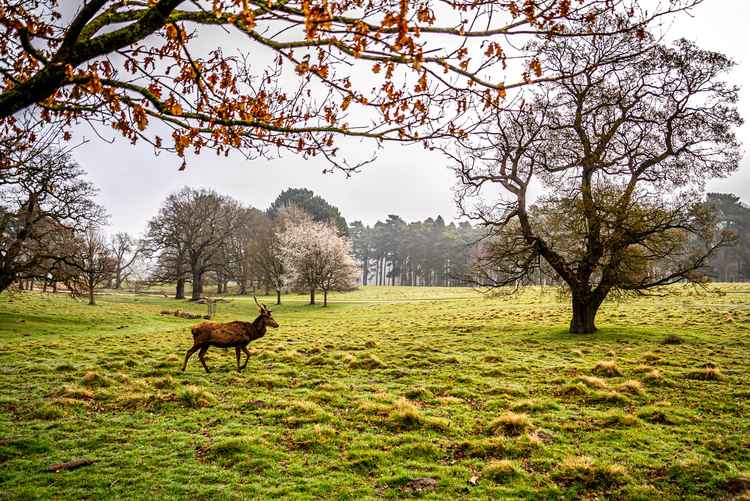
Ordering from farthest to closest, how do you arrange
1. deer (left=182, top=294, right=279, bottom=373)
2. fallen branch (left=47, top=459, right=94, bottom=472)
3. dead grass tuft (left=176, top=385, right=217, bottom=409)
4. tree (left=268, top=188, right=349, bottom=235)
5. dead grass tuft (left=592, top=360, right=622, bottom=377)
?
tree (left=268, top=188, right=349, bottom=235) → deer (left=182, top=294, right=279, bottom=373) → dead grass tuft (left=592, top=360, right=622, bottom=377) → dead grass tuft (left=176, top=385, right=217, bottom=409) → fallen branch (left=47, top=459, right=94, bottom=472)

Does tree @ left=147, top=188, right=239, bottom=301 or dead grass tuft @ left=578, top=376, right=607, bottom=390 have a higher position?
tree @ left=147, top=188, right=239, bottom=301

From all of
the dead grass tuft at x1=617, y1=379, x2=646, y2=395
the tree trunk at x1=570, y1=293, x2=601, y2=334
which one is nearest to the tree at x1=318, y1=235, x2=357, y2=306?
the tree trunk at x1=570, y1=293, x2=601, y2=334

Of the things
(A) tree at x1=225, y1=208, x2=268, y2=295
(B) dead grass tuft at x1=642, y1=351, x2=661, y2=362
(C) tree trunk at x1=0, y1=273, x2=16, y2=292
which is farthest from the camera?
(A) tree at x1=225, y1=208, x2=268, y2=295

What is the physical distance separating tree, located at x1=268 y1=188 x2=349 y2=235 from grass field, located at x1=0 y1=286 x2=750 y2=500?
188ft

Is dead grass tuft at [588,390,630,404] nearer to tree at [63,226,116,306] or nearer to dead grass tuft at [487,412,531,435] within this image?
dead grass tuft at [487,412,531,435]

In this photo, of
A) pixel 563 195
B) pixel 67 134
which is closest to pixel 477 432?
pixel 67 134

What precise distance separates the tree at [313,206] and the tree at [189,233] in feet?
63.0

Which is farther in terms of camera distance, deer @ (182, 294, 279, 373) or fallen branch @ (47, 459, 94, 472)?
deer @ (182, 294, 279, 373)

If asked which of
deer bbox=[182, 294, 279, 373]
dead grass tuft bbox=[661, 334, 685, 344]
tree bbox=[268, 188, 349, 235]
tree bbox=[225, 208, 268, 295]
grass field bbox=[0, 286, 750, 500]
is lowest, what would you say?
grass field bbox=[0, 286, 750, 500]

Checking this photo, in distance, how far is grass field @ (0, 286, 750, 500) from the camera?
5.20 metres

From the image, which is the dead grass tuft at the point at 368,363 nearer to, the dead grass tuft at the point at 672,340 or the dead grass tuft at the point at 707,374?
the dead grass tuft at the point at 707,374

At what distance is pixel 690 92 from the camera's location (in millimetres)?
16734

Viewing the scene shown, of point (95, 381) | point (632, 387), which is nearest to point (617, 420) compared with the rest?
point (632, 387)

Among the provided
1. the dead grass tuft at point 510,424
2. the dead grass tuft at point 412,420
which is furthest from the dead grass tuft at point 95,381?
the dead grass tuft at point 510,424
